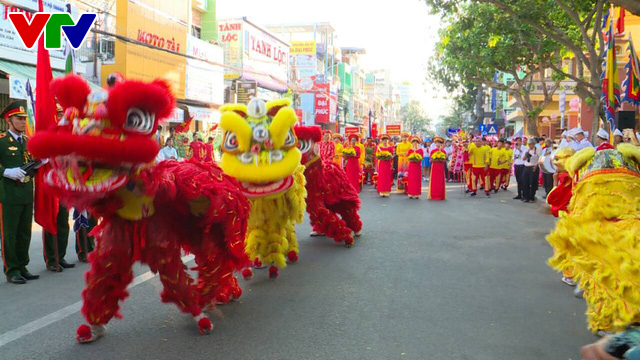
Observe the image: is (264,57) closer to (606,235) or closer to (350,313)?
(350,313)

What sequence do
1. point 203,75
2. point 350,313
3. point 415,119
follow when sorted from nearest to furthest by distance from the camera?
1. point 350,313
2. point 203,75
3. point 415,119

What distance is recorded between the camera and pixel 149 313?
4617 mm

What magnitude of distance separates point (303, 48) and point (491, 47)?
3123 centimetres

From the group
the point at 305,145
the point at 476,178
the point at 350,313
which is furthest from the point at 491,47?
the point at 350,313

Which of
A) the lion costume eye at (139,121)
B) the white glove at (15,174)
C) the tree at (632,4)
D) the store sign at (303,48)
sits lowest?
the white glove at (15,174)

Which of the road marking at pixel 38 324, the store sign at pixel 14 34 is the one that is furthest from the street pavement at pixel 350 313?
the store sign at pixel 14 34

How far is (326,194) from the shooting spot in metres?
7.66

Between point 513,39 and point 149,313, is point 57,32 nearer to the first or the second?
point 149,313

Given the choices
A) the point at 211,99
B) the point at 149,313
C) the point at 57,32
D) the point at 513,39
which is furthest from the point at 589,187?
the point at 211,99

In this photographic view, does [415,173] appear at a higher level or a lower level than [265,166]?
lower

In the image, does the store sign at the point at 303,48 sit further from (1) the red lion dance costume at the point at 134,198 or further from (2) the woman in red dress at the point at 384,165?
(1) the red lion dance costume at the point at 134,198

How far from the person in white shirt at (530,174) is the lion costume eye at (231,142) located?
1075cm

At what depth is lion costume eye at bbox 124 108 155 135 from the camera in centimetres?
341

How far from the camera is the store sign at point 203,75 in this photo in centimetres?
2397
